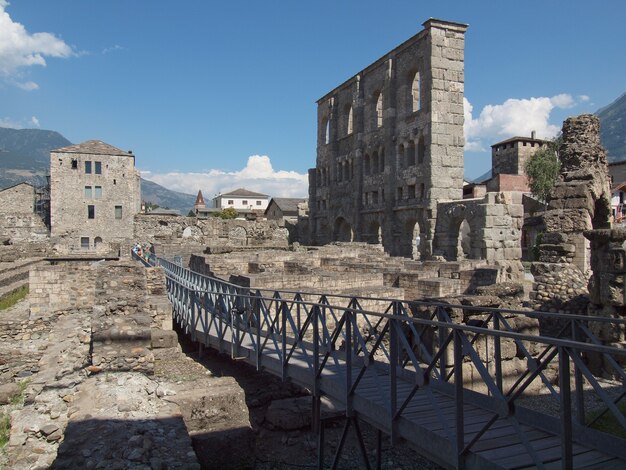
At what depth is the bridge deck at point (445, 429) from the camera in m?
3.59

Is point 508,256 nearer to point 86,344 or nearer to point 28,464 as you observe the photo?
point 86,344

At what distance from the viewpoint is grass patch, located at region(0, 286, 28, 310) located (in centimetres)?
1576

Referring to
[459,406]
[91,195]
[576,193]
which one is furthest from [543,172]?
[459,406]

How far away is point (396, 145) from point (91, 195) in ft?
85.9

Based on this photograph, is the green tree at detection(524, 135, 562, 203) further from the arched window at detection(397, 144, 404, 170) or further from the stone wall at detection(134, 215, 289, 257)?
the stone wall at detection(134, 215, 289, 257)

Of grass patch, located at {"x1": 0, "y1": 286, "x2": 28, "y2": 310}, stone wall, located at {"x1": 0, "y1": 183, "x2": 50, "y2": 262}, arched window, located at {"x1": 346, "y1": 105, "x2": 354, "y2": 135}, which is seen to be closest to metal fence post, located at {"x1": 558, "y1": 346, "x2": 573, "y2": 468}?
grass patch, located at {"x1": 0, "y1": 286, "x2": 28, "y2": 310}

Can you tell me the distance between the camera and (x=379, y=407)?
4.81m

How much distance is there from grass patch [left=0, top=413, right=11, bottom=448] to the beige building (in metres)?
34.6

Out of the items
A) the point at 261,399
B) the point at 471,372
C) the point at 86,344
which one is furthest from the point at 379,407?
the point at 86,344

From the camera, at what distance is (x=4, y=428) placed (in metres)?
7.17

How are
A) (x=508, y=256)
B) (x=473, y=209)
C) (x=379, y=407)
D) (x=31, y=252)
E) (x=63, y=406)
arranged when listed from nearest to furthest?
(x=379, y=407)
(x=63, y=406)
(x=508, y=256)
(x=473, y=209)
(x=31, y=252)

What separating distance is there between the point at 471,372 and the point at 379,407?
302 centimetres

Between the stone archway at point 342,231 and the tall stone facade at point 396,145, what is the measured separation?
0.26ft

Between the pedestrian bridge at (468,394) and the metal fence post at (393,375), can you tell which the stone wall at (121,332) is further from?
the metal fence post at (393,375)
